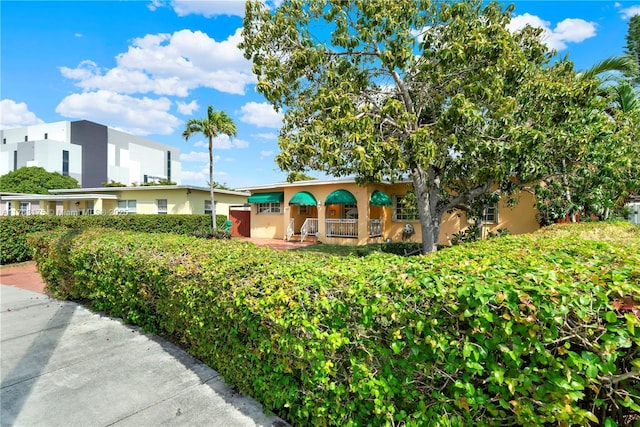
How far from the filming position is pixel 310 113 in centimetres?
995

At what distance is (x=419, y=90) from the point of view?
9633mm

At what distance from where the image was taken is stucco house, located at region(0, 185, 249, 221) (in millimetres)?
20391

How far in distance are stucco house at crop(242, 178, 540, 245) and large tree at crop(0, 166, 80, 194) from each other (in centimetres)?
4019

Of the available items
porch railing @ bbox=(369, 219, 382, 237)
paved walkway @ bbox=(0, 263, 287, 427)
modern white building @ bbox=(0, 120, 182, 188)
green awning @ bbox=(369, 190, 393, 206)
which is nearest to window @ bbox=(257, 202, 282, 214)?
porch railing @ bbox=(369, 219, 382, 237)

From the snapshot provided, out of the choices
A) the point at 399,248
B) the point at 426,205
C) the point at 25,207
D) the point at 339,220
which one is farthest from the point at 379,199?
the point at 25,207

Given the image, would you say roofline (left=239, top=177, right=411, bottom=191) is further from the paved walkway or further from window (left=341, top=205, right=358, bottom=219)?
the paved walkway

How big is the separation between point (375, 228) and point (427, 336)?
14.6 meters

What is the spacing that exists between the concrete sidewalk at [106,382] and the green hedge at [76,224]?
8688mm

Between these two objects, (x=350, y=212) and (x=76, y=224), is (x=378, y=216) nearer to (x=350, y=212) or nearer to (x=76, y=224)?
(x=350, y=212)

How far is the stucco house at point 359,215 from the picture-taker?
44.9ft

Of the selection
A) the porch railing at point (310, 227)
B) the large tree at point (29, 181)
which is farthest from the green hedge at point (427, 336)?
the large tree at point (29, 181)

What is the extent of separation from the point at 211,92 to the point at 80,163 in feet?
168

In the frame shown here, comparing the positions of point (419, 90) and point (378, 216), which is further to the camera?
point (378, 216)

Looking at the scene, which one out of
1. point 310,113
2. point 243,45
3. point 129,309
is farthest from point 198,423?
point 243,45
